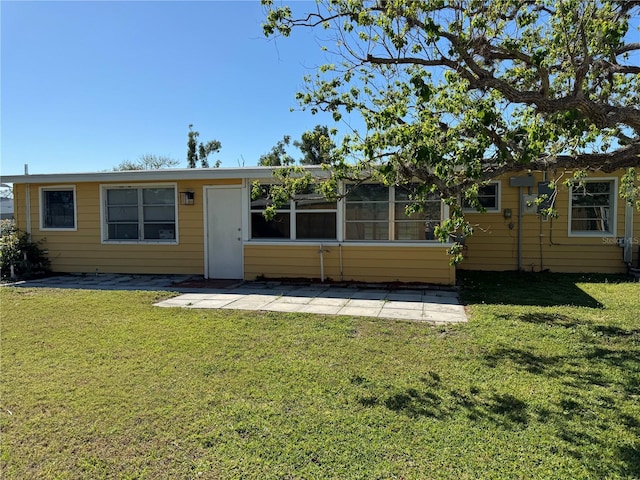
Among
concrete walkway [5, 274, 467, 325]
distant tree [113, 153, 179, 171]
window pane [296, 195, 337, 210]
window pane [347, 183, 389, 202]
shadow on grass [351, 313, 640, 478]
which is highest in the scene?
distant tree [113, 153, 179, 171]

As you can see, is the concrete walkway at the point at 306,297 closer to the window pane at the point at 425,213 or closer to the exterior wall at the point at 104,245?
the exterior wall at the point at 104,245

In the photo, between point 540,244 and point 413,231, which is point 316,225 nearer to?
point 413,231

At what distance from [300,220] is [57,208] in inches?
252

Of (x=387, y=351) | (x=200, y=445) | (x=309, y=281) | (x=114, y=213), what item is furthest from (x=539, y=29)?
(x=114, y=213)

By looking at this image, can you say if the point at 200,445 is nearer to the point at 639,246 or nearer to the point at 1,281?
the point at 1,281

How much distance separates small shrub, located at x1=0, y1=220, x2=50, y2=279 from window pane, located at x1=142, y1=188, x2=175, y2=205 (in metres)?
2.98

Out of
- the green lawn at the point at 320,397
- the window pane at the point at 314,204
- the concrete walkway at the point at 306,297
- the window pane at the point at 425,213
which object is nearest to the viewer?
the green lawn at the point at 320,397

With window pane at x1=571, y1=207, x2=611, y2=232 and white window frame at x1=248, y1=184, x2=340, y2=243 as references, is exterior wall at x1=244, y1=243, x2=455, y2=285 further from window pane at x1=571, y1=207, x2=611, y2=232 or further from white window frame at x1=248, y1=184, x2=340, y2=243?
window pane at x1=571, y1=207, x2=611, y2=232

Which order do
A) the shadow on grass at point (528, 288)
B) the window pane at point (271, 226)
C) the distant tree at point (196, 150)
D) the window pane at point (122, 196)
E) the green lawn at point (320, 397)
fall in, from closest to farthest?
the green lawn at point (320, 397) < the shadow on grass at point (528, 288) < the window pane at point (271, 226) < the window pane at point (122, 196) < the distant tree at point (196, 150)

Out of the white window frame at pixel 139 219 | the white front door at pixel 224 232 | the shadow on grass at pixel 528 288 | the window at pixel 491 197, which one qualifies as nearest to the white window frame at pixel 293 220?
the white front door at pixel 224 232

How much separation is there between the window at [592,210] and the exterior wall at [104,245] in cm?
837

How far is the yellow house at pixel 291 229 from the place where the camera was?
8.52 meters

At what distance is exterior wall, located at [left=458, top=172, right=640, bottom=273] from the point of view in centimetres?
938

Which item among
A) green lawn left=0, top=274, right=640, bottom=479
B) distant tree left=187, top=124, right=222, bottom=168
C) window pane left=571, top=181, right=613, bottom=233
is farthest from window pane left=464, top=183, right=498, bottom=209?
distant tree left=187, top=124, right=222, bottom=168
